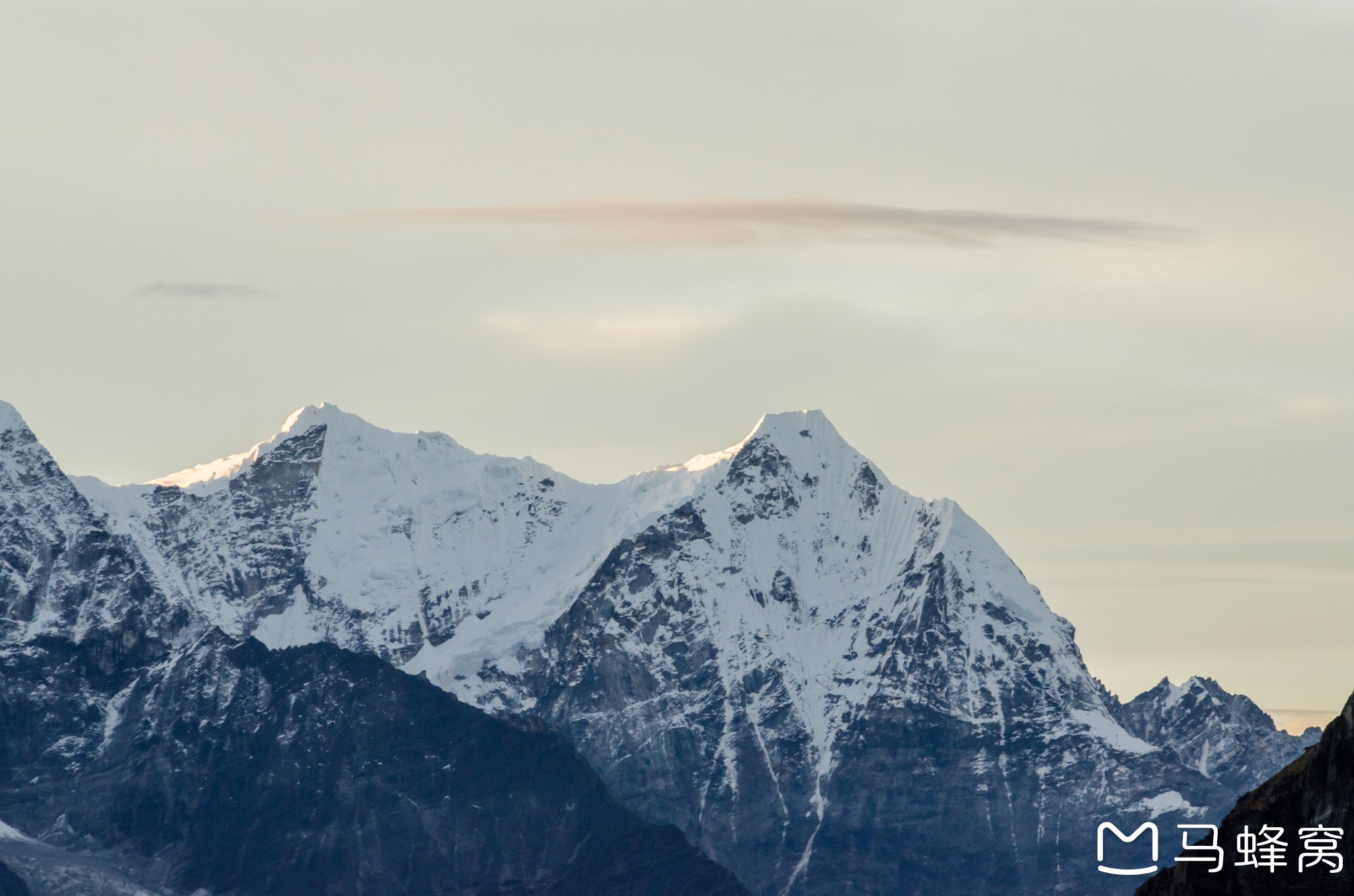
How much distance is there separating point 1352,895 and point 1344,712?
38.3ft

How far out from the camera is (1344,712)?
198 meters

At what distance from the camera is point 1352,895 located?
19812 cm
